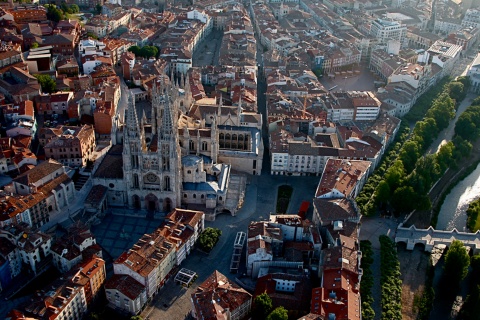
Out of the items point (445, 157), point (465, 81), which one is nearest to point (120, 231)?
point (445, 157)

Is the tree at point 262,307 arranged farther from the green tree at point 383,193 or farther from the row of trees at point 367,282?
the green tree at point 383,193

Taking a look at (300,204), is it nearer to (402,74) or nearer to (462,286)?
(462,286)

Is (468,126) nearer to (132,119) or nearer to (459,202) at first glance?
(459,202)

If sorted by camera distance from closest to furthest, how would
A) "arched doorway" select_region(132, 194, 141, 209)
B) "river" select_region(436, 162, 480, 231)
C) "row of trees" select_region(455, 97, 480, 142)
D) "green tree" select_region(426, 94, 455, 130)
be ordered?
1. "arched doorway" select_region(132, 194, 141, 209)
2. "river" select_region(436, 162, 480, 231)
3. "row of trees" select_region(455, 97, 480, 142)
4. "green tree" select_region(426, 94, 455, 130)

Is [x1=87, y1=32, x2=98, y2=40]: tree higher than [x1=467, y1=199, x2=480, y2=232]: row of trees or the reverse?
higher

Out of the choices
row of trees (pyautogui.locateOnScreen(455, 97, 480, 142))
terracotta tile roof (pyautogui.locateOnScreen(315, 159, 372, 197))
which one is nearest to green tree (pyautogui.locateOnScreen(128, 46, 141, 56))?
terracotta tile roof (pyautogui.locateOnScreen(315, 159, 372, 197))

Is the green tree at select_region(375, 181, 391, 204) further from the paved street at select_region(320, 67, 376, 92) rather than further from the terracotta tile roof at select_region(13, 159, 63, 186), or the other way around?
the terracotta tile roof at select_region(13, 159, 63, 186)
